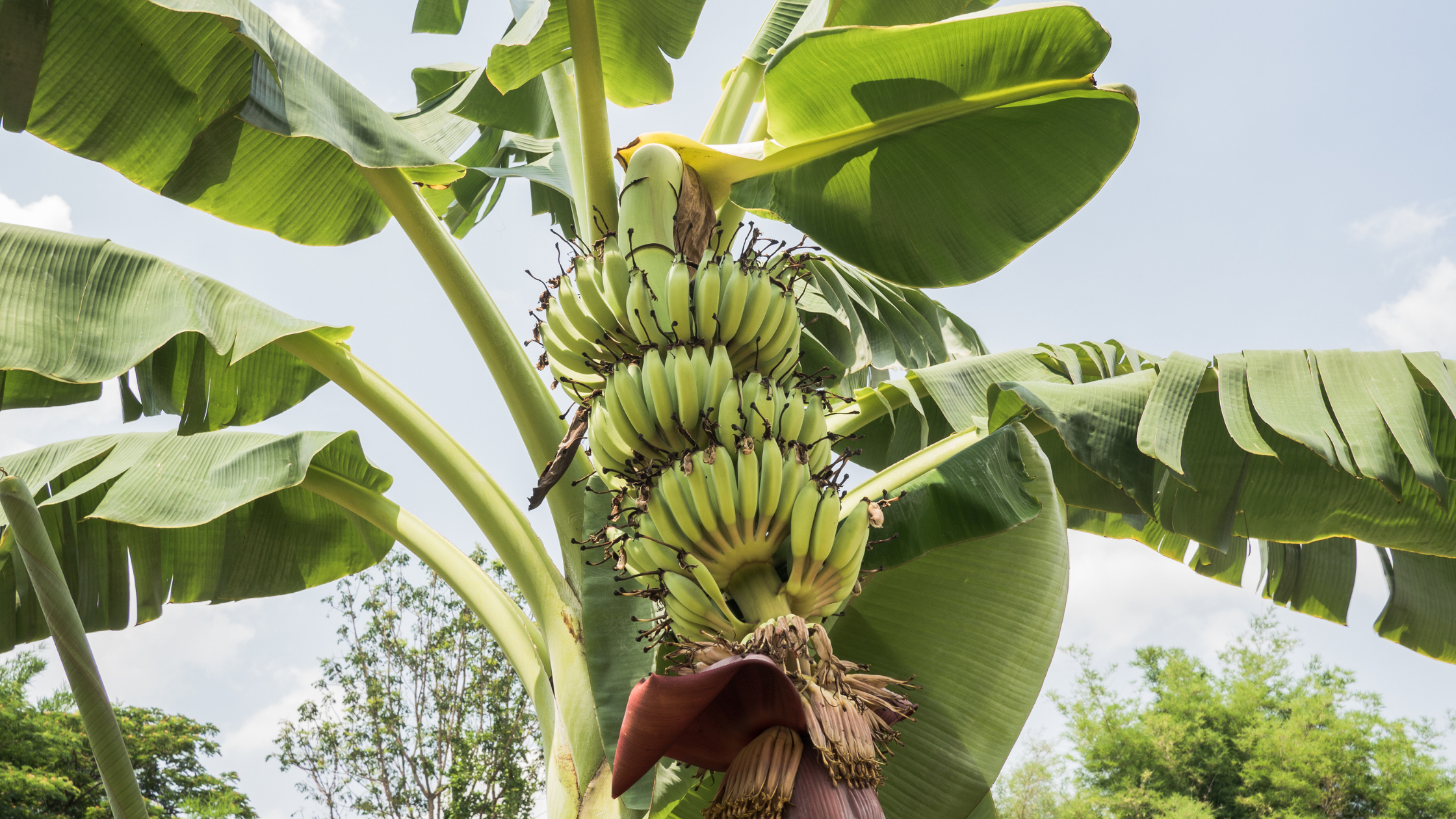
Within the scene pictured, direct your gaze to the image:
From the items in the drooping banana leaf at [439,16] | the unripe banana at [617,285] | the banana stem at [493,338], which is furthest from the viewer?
the drooping banana leaf at [439,16]

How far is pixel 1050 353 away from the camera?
244 centimetres

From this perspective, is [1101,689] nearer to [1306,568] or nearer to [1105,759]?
[1105,759]

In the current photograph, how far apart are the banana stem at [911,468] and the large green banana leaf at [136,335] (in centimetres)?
133

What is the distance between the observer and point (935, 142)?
2.04 metres

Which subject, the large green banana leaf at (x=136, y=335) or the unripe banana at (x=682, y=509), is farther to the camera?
the large green banana leaf at (x=136, y=335)

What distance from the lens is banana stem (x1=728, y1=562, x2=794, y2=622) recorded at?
139cm

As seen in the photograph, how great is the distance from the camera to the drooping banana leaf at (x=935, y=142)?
1780mm

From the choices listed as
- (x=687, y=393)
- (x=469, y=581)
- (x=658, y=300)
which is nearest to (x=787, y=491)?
(x=687, y=393)

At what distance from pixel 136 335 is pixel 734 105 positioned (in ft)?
5.33

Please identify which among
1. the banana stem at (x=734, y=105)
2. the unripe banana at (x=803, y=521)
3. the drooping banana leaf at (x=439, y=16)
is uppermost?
the drooping banana leaf at (x=439, y=16)

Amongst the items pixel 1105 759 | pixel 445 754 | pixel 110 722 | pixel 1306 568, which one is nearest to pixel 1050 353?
Answer: pixel 1306 568

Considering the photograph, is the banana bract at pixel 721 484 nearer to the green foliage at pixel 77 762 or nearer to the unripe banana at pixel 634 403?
the unripe banana at pixel 634 403

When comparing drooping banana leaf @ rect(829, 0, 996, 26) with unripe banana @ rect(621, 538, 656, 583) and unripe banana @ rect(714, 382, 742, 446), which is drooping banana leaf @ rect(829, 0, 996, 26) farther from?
unripe banana @ rect(621, 538, 656, 583)

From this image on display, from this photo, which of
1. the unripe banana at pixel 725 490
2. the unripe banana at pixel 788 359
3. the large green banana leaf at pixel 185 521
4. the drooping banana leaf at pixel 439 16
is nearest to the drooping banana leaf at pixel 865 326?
the unripe banana at pixel 788 359
